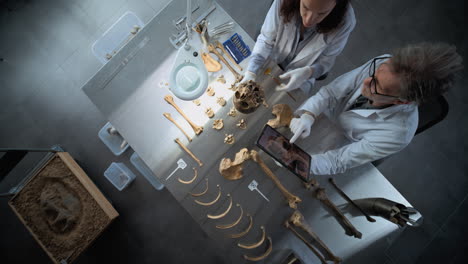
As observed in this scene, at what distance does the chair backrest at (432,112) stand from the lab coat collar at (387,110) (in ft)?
1.14

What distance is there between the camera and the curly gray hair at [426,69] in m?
1.39

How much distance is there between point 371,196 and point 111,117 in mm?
2474

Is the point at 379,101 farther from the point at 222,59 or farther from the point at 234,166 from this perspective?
the point at 222,59

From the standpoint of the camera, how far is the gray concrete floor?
3.24 m

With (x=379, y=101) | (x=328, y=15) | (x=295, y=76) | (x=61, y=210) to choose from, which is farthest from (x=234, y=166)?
(x=61, y=210)

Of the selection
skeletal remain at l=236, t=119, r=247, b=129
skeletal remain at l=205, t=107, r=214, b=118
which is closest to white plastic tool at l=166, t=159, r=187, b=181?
skeletal remain at l=205, t=107, r=214, b=118

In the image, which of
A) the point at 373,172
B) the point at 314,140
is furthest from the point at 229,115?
the point at 373,172

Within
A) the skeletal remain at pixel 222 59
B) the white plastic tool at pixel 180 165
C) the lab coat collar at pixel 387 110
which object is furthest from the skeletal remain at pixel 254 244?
the skeletal remain at pixel 222 59

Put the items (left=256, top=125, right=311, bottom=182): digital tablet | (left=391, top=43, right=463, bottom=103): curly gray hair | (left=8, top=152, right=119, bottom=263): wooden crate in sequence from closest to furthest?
(left=391, top=43, right=463, bottom=103): curly gray hair, (left=256, top=125, right=311, bottom=182): digital tablet, (left=8, top=152, right=119, bottom=263): wooden crate

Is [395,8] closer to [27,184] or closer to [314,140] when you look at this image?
[314,140]

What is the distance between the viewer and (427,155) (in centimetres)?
350

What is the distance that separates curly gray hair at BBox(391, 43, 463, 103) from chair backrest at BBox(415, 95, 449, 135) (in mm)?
595

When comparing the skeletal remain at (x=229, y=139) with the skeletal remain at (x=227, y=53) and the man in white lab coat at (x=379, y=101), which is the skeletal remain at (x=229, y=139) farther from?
the skeletal remain at (x=227, y=53)

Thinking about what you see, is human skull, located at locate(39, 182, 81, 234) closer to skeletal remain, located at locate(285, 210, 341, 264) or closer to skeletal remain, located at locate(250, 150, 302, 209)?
skeletal remain, located at locate(250, 150, 302, 209)
